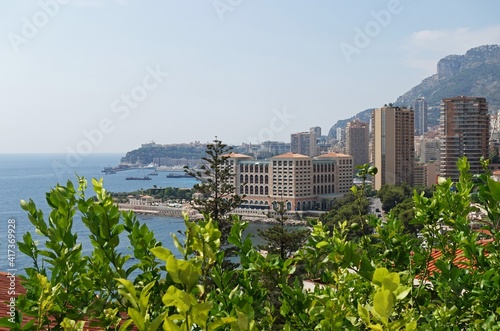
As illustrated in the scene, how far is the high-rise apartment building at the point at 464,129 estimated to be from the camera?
3988 cm

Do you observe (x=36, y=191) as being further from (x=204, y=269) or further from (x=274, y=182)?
(x=204, y=269)

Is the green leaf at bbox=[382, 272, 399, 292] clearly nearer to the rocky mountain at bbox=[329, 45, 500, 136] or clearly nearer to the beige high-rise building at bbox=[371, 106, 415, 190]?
the beige high-rise building at bbox=[371, 106, 415, 190]

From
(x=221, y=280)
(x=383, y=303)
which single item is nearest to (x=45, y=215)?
(x=221, y=280)

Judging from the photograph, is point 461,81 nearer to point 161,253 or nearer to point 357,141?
point 357,141

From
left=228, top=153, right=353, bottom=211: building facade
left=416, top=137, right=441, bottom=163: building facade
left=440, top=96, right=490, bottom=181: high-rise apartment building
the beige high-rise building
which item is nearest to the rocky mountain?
left=416, top=137, right=441, bottom=163: building facade

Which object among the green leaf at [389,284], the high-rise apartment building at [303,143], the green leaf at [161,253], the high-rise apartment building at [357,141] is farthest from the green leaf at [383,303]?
the high-rise apartment building at [303,143]

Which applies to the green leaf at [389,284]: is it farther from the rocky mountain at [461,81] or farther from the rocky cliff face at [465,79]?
the rocky cliff face at [465,79]

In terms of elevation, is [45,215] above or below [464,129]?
below

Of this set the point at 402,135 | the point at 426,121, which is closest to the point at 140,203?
the point at 402,135

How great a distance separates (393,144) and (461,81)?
251 feet

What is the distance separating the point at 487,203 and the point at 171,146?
283 ft

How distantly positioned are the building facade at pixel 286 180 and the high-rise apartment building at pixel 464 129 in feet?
31.4

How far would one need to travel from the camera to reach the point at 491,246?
1.36 metres

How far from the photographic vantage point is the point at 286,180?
44.2 meters
